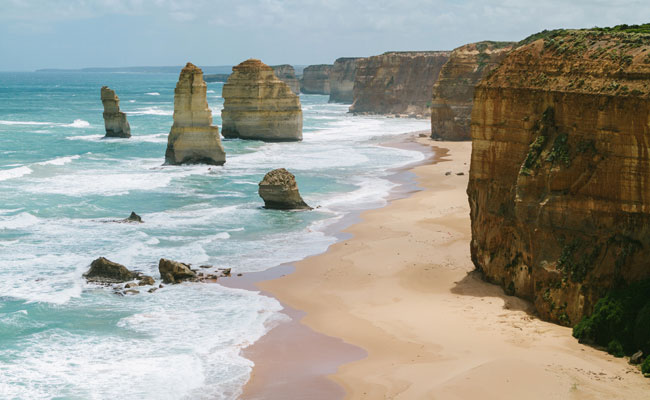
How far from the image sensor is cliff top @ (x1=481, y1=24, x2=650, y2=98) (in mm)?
14352

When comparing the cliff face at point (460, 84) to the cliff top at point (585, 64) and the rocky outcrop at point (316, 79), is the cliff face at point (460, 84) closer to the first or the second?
the cliff top at point (585, 64)

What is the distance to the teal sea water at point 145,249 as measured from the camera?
1481 cm

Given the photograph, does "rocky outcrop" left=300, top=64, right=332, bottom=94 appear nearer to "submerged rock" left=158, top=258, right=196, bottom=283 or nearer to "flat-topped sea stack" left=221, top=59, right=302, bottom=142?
"flat-topped sea stack" left=221, top=59, right=302, bottom=142

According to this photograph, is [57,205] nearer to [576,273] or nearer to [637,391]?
[576,273]

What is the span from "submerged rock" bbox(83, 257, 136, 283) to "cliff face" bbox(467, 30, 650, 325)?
384 inches

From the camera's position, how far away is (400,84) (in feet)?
325

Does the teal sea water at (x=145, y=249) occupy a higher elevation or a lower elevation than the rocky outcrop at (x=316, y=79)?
lower

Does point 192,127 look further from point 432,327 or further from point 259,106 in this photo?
point 432,327

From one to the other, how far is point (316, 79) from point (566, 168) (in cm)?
15110

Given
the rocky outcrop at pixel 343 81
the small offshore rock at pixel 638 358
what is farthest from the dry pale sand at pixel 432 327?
the rocky outcrop at pixel 343 81

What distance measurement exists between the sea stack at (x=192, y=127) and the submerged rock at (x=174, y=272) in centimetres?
2261

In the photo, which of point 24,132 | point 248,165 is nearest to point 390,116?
point 24,132

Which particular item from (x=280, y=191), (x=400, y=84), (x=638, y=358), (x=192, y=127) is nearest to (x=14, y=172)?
(x=192, y=127)

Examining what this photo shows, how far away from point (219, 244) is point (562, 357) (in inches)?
571
